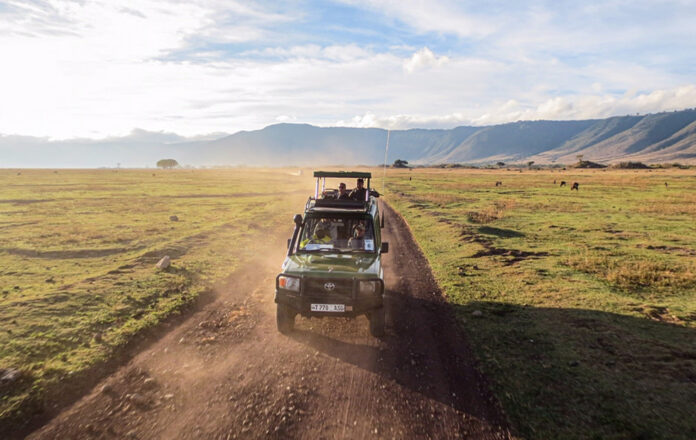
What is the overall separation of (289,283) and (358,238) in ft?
7.07

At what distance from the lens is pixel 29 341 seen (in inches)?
283

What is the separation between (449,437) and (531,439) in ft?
3.60

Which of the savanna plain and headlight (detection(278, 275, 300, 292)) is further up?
headlight (detection(278, 275, 300, 292))

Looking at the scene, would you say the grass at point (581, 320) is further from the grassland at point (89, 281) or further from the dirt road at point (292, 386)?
the grassland at point (89, 281)

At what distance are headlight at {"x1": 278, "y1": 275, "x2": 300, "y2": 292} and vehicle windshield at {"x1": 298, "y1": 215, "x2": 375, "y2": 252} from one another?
1.17 metres

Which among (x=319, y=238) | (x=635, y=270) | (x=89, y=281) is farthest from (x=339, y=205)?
(x=635, y=270)

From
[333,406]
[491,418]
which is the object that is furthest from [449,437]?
[333,406]

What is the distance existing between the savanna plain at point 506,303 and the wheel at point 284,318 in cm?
311

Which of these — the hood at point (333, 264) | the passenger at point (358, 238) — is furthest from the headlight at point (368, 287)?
the passenger at point (358, 238)

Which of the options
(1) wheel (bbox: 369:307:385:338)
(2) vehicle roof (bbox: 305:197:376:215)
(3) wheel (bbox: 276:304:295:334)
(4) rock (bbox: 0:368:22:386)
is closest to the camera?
(4) rock (bbox: 0:368:22:386)

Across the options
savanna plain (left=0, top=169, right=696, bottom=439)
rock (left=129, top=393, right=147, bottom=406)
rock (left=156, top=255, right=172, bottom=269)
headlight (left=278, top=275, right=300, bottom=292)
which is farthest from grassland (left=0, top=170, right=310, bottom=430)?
headlight (left=278, top=275, right=300, bottom=292)

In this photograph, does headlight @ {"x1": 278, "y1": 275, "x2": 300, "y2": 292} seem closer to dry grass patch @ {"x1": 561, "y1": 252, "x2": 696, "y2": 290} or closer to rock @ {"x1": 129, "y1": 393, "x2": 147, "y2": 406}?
rock @ {"x1": 129, "y1": 393, "x2": 147, "y2": 406}

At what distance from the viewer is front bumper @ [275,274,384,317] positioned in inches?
273

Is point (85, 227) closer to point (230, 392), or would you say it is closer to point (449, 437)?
point (230, 392)
